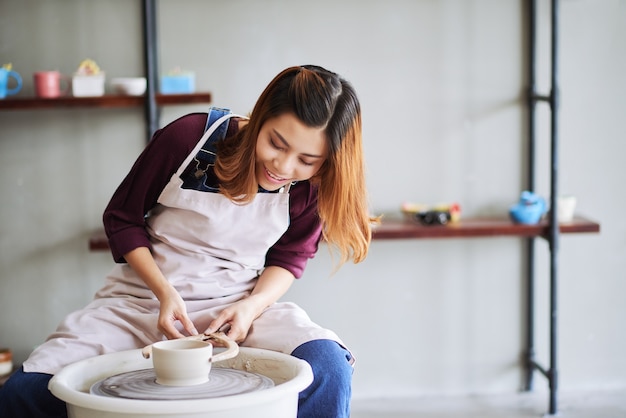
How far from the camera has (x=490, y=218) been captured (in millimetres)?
3215

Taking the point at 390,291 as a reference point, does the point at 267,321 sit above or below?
above

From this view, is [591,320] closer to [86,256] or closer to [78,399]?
[86,256]

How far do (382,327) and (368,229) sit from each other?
127 cm

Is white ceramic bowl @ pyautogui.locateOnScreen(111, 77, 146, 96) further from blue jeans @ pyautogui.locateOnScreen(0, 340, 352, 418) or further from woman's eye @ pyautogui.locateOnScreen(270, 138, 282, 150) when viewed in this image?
blue jeans @ pyautogui.locateOnScreen(0, 340, 352, 418)

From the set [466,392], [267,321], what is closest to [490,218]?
[466,392]

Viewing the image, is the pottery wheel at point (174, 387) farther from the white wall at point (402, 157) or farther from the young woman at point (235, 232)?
the white wall at point (402, 157)

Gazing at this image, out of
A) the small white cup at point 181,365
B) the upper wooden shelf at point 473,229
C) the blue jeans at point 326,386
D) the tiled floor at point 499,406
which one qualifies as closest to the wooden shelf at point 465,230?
the upper wooden shelf at point 473,229

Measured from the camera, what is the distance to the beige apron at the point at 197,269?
1909 mm

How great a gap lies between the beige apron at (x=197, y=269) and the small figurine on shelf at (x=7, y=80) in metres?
1.09

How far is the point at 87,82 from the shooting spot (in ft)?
9.34

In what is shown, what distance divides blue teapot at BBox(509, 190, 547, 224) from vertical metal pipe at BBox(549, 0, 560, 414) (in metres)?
0.07

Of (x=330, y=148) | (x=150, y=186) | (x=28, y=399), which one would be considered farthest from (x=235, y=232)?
(x=28, y=399)

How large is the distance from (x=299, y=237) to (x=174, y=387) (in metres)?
0.64

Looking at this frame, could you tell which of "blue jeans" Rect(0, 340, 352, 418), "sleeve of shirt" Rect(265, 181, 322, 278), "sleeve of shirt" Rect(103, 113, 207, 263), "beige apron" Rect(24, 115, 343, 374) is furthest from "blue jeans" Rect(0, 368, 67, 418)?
"sleeve of shirt" Rect(265, 181, 322, 278)
